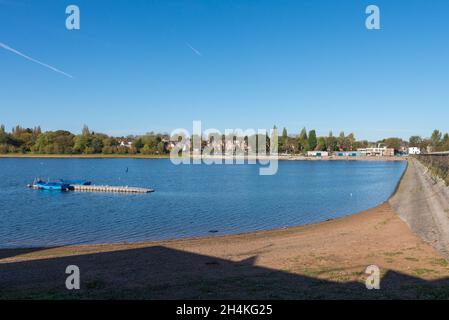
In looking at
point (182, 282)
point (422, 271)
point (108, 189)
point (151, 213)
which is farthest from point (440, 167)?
point (182, 282)

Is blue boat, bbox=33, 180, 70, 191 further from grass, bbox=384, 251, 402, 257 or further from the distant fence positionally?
grass, bbox=384, 251, 402, 257

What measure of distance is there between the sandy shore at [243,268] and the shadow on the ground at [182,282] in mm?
35

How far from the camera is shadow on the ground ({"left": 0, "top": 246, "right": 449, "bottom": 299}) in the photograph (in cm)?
1406

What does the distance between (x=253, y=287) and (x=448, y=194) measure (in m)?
38.4

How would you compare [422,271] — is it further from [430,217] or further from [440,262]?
[430,217]

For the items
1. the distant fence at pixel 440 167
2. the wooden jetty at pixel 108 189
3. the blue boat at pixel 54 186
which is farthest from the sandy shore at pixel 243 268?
the blue boat at pixel 54 186

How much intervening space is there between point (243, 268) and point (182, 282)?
13.5 feet

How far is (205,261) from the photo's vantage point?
21.5m

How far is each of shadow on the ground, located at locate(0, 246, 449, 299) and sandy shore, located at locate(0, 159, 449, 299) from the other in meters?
0.03

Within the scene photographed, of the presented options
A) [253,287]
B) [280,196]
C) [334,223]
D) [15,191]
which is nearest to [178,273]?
[253,287]

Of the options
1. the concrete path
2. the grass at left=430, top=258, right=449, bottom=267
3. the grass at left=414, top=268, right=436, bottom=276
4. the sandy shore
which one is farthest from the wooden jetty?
the grass at left=414, top=268, right=436, bottom=276
